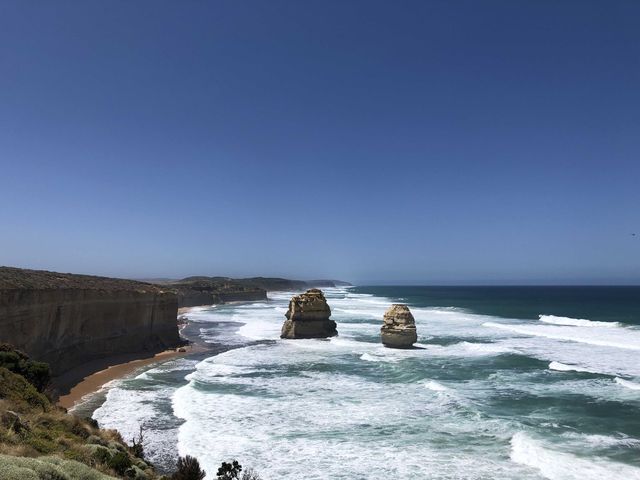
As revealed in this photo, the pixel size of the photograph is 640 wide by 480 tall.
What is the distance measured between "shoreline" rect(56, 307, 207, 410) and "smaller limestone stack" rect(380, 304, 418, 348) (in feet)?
45.7

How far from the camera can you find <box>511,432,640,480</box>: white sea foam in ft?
45.4

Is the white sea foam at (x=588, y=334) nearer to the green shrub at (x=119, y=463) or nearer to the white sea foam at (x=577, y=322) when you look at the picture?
the white sea foam at (x=577, y=322)

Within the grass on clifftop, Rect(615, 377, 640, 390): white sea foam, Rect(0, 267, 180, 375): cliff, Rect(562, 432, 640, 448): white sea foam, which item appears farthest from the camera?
Rect(615, 377, 640, 390): white sea foam

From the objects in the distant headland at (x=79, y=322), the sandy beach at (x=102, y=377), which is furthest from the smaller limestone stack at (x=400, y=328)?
the distant headland at (x=79, y=322)

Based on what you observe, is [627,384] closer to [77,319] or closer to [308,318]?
[308,318]

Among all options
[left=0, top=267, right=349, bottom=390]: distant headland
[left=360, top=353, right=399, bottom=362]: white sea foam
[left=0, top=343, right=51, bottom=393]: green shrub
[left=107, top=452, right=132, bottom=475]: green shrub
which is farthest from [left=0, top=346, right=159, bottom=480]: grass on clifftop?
[left=360, top=353, right=399, bottom=362]: white sea foam

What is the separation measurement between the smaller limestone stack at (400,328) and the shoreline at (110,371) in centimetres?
1394

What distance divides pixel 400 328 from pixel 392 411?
16.3 meters

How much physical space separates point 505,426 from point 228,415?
10399 millimetres

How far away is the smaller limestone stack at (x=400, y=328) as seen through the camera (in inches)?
1427

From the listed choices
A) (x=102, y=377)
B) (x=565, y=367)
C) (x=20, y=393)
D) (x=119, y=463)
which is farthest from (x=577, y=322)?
(x=119, y=463)

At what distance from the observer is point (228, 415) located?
20.0m

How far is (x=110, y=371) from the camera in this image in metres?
28.8

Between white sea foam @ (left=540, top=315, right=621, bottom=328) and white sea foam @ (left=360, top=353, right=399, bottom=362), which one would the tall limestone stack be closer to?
white sea foam @ (left=360, top=353, right=399, bottom=362)
